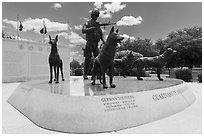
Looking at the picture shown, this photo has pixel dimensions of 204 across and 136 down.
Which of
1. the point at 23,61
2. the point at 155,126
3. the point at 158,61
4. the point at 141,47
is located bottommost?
the point at 155,126

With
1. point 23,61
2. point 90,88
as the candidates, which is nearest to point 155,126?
point 90,88

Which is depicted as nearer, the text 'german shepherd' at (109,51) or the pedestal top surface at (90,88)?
the pedestal top surface at (90,88)

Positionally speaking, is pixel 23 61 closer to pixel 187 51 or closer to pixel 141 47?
pixel 187 51

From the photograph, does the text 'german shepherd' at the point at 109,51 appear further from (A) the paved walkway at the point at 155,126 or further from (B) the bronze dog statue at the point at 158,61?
(B) the bronze dog statue at the point at 158,61

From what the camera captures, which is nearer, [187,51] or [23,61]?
[23,61]

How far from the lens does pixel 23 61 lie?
56.3 feet

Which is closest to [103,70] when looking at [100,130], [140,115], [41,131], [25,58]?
[140,115]

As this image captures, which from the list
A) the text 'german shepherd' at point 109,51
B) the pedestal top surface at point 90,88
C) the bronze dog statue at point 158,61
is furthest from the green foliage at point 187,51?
the text 'german shepherd' at point 109,51

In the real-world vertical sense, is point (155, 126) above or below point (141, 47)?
below

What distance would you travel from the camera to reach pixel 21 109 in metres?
5.30

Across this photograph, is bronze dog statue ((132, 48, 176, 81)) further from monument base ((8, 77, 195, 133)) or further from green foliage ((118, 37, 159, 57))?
green foliage ((118, 37, 159, 57))

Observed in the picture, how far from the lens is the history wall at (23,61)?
16266 millimetres

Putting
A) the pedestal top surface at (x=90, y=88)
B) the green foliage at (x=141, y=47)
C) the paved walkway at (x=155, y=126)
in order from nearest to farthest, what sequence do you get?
1. the paved walkway at (x=155, y=126)
2. the pedestal top surface at (x=90, y=88)
3. the green foliage at (x=141, y=47)

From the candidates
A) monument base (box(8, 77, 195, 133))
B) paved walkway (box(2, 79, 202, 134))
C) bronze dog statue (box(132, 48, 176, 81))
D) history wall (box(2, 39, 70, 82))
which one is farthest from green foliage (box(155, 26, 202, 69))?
monument base (box(8, 77, 195, 133))
